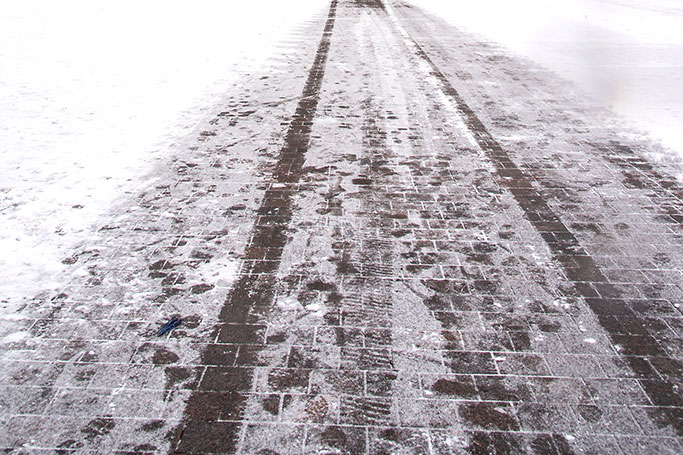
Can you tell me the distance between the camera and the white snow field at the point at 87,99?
4.52m

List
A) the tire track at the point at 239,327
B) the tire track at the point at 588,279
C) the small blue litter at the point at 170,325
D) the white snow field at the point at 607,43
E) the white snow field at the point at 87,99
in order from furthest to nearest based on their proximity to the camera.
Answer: the white snow field at the point at 607,43 < the white snow field at the point at 87,99 < the small blue litter at the point at 170,325 < the tire track at the point at 588,279 < the tire track at the point at 239,327

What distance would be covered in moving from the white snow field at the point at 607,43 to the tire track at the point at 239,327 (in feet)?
17.1

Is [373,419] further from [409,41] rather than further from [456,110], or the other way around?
[409,41]

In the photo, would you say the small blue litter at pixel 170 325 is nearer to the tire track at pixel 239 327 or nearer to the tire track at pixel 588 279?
the tire track at pixel 239 327

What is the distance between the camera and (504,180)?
552 centimetres

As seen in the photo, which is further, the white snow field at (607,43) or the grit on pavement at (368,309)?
the white snow field at (607,43)

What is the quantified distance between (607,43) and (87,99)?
565 inches

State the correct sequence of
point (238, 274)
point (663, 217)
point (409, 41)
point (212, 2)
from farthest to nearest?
1. point (212, 2)
2. point (409, 41)
3. point (663, 217)
4. point (238, 274)

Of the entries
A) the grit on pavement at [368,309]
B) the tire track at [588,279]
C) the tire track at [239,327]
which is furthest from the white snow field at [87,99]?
the tire track at [588,279]

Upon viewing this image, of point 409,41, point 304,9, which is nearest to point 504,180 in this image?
point 409,41

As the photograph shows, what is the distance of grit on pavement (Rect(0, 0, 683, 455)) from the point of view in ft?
8.55

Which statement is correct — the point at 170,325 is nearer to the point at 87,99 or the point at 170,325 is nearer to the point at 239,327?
the point at 239,327

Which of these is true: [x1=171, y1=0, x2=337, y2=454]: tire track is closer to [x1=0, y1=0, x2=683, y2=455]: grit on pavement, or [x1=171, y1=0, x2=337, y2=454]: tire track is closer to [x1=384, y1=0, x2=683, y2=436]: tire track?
[x1=0, y1=0, x2=683, y2=455]: grit on pavement

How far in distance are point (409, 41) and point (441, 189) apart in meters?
10.2
